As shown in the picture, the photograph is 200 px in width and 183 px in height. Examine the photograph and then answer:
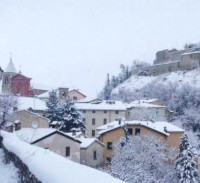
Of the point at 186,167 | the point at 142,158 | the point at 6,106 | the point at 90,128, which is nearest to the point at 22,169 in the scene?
the point at 142,158

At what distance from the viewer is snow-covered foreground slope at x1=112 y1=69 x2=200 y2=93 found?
3116 inches

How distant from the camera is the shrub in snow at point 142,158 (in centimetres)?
1875

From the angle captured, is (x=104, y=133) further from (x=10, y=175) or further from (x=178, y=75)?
(x=178, y=75)

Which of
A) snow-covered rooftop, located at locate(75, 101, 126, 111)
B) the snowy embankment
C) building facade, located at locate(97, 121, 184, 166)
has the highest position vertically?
the snowy embankment

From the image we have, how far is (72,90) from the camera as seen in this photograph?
6550 cm

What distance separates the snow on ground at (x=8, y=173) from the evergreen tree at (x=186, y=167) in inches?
727

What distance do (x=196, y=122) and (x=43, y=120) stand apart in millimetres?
32731

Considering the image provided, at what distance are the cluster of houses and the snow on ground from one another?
32.1 feet

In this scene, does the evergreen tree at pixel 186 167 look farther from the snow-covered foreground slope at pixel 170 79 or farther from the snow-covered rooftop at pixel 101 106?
the snow-covered foreground slope at pixel 170 79

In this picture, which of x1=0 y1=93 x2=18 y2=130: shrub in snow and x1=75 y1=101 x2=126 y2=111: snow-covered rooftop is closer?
x1=0 y1=93 x2=18 y2=130: shrub in snow

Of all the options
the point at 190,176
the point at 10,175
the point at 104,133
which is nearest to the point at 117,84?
the point at 104,133

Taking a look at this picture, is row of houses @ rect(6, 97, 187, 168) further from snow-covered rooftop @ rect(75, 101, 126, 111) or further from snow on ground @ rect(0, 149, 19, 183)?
snow on ground @ rect(0, 149, 19, 183)

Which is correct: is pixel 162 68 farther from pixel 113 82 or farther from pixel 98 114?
pixel 98 114

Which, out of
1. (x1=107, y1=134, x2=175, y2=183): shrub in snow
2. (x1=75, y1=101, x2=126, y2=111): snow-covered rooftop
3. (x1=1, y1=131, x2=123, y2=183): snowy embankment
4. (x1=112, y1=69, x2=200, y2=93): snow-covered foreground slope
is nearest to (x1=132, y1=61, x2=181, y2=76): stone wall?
(x1=112, y1=69, x2=200, y2=93): snow-covered foreground slope
